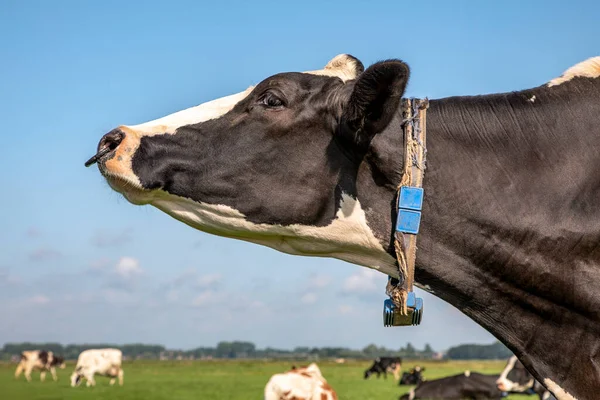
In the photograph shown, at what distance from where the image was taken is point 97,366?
62.8 m

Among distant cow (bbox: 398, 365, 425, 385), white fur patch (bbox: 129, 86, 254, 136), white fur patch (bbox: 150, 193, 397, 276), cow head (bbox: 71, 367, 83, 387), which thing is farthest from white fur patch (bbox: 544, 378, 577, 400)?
cow head (bbox: 71, 367, 83, 387)

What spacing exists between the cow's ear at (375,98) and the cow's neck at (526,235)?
0.31m

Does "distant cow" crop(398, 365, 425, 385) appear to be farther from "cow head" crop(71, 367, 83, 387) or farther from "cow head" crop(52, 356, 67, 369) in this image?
"cow head" crop(52, 356, 67, 369)

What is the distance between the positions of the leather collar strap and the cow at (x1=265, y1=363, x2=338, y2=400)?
18606 millimetres

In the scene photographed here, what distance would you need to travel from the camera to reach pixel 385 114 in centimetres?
381

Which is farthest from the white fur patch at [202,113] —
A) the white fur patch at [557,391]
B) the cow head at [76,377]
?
the cow head at [76,377]

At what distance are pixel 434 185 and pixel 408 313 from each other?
25.7 inches

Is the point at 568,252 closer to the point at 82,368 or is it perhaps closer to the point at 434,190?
the point at 434,190

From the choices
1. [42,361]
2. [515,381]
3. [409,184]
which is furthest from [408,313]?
[42,361]

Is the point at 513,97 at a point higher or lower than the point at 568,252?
higher

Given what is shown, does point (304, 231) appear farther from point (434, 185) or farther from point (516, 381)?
point (516, 381)

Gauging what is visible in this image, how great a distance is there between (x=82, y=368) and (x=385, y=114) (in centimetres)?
6308

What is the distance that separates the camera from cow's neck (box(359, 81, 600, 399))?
12.2ft

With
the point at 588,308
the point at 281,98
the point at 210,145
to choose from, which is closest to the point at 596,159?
the point at 588,308
